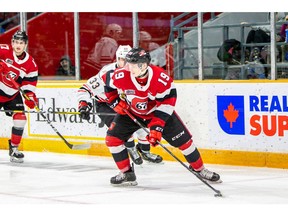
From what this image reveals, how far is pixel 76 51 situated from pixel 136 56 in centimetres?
325

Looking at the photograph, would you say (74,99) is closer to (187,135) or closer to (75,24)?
(75,24)

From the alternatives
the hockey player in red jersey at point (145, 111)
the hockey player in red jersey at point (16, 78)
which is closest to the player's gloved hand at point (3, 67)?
the hockey player in red jersey at point (16, 78)

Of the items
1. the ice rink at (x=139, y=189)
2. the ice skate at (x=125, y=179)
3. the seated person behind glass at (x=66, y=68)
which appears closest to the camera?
the ice rink at (x=139, y=189)

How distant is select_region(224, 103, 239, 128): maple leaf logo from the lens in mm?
7363

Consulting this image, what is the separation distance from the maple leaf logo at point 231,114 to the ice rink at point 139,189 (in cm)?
43

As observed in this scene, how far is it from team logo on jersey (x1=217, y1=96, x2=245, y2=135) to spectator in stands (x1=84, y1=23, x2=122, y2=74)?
5.00 feet

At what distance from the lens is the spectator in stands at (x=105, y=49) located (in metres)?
8.58

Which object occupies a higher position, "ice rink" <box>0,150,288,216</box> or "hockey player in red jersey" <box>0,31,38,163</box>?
"hockey player in red jersey" <box>0,31,38,163</box>

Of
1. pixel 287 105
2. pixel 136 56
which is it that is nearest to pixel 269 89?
pixel 287 105

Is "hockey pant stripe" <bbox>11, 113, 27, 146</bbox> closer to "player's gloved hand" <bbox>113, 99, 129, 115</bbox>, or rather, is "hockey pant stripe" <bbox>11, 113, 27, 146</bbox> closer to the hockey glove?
the hockey glove

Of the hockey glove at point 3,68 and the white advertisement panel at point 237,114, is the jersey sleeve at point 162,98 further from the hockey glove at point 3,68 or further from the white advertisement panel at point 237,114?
the hockey glove at point 3,68

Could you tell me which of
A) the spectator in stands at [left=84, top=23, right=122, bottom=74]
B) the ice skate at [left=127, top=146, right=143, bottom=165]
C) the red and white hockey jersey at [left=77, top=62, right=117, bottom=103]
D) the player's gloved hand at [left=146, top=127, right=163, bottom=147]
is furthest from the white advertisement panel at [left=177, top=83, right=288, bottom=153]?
the player's gloved hand at [left=146, top=127, right=163, bottom=147]

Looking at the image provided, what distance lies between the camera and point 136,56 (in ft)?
18.8

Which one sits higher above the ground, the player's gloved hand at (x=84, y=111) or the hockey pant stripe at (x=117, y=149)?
the player's gloved hand at (x=84, y=111)
